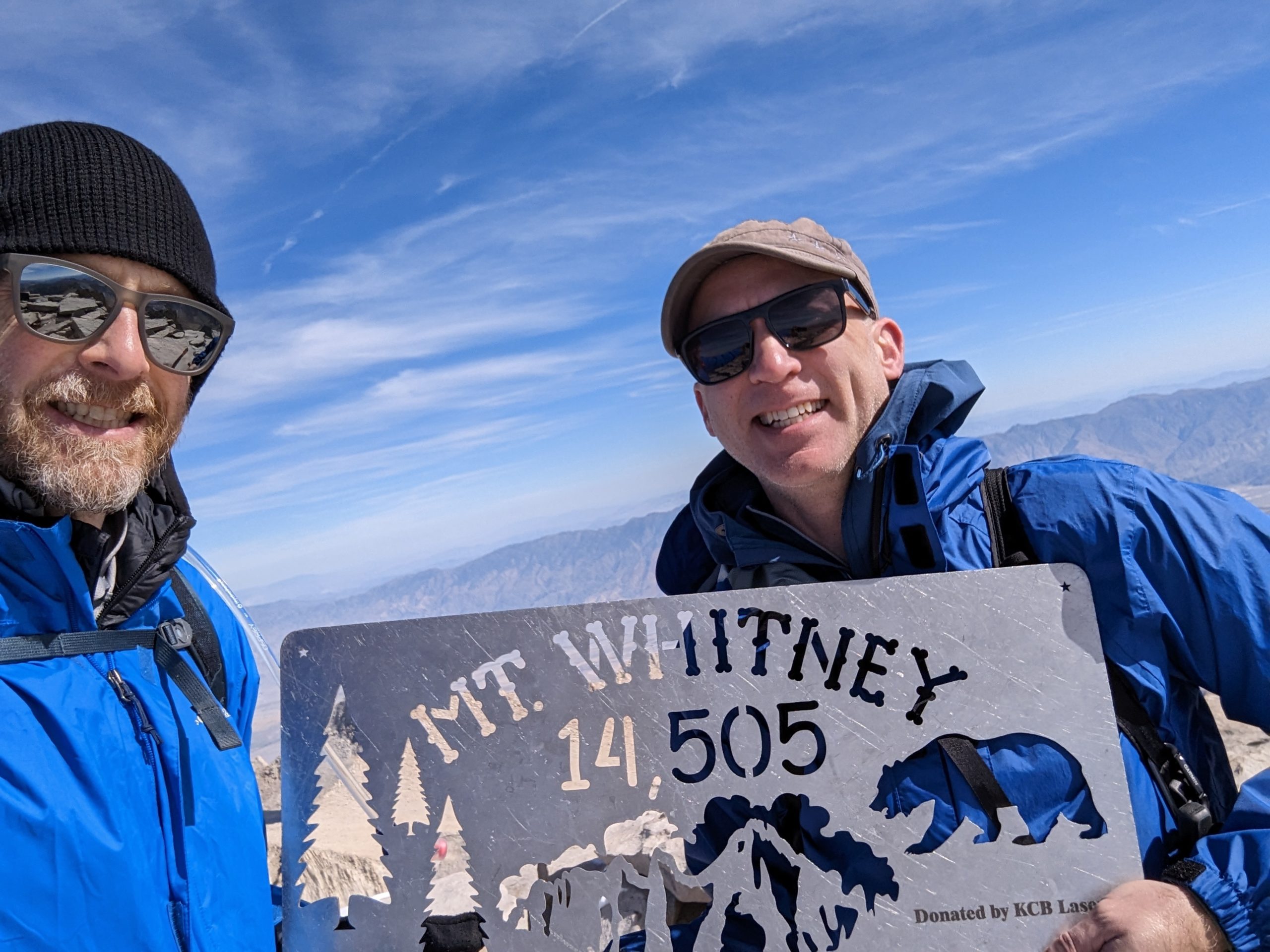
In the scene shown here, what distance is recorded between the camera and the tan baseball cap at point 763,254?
8.49ft

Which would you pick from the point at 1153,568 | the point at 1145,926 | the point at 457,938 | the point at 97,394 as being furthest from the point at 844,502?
the point at 97,394

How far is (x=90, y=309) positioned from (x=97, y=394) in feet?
0.85

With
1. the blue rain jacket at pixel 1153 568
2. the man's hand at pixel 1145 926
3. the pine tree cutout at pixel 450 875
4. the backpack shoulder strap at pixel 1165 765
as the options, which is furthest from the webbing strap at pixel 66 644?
the man's hand at pixel 1145 926

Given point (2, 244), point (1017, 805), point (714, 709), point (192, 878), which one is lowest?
point (1017, 805)

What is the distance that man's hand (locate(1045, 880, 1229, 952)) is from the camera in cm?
183

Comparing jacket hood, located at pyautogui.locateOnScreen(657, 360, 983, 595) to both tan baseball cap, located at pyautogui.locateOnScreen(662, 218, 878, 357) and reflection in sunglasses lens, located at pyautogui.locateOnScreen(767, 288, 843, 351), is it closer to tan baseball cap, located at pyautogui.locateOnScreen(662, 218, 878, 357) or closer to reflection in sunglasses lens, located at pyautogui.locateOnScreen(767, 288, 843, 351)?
reflection in sunglasses lens, located at pyautogui.locateOnScreen(767, 288, 843, 351)

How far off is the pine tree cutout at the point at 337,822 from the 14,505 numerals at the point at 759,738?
806 mm

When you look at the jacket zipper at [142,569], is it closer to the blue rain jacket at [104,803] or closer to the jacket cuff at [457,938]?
the blue rain jacket at [104,803]

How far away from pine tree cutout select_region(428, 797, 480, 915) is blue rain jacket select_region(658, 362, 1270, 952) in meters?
1.38

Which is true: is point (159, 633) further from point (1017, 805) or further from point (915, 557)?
point (1017, 805)

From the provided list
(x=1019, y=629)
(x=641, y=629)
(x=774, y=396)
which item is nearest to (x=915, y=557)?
(x=1019, y=629)

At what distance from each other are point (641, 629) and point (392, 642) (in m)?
0.67

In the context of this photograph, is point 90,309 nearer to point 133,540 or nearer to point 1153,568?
point 133,540

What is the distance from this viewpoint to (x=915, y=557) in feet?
7.63
